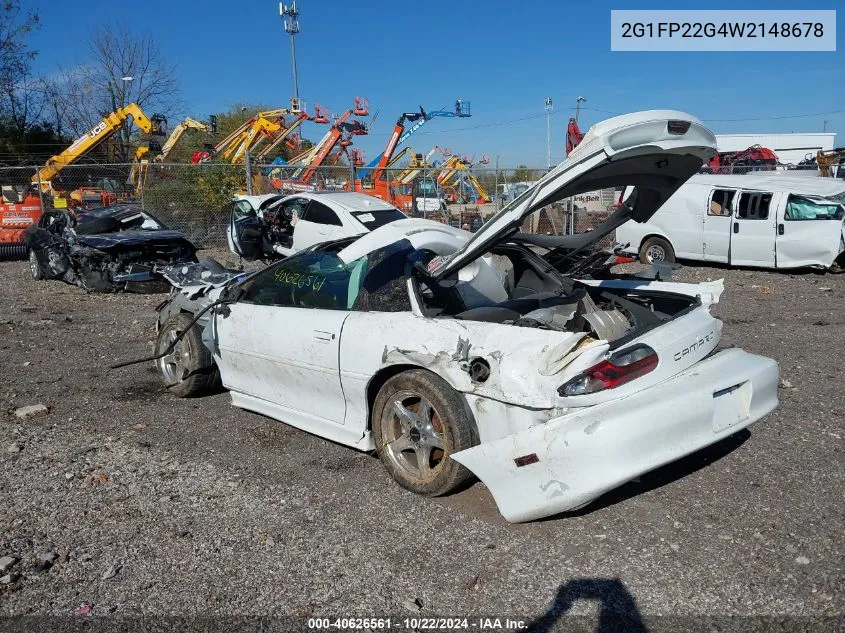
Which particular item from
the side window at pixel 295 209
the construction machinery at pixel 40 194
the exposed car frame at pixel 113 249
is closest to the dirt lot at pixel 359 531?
the exposed car frame at pixel 113 249

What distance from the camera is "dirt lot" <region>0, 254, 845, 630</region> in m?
3.07

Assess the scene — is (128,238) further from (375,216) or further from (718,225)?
(718,225)

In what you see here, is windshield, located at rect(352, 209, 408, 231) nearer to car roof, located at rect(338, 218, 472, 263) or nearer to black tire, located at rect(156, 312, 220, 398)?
black tire, located at rect(156, 312, 220, 398)

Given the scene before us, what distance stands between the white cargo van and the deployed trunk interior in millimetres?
9216

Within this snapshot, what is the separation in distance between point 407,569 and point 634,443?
1.21m

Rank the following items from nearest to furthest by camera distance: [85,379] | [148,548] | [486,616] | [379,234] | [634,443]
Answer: [486,616] → [634,443] → [148,548] → [379,234] → [85,379]

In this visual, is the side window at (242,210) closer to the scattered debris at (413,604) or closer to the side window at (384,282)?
the side window at (384,282)

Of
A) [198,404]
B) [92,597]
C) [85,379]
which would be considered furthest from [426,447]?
[85,379]

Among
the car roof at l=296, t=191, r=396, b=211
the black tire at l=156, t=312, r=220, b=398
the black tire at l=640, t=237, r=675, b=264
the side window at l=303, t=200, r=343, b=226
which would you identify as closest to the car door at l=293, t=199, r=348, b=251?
the side window at l=303, t=200, r=343, b=226

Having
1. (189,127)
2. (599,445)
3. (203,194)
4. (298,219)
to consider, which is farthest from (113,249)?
(189,127)

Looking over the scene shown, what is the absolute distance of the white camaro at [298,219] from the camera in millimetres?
11953

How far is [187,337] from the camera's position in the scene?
19.1 feet

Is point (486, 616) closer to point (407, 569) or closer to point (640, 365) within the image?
point (407, 569)

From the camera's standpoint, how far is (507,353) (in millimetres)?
3529
